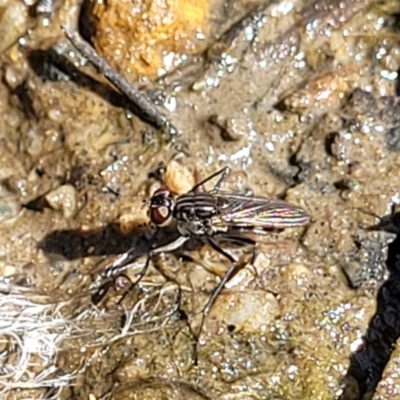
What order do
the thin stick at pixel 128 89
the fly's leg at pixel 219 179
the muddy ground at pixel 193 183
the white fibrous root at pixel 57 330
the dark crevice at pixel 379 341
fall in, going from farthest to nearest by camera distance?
the thin stick at pixel 128 89 < the fly's leg at pixel 219 179 < the white fibrous root at pixel 57 330 < the muddy ground at pixel 193 183 < the dark crevice at pixel 379 341

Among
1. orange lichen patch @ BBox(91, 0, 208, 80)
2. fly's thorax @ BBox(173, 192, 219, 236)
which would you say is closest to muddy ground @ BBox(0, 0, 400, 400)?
orange lichen patch @ BBox(91, 0, 208, 80)

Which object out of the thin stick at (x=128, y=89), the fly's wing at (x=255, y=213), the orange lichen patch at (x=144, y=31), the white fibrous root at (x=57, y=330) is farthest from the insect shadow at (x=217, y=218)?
the orange lichen patch at (x=144, y=31)

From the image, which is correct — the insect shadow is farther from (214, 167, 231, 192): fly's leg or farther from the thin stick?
the thin stick

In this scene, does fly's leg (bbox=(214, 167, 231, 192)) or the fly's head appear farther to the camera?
fly's leg (bbox=(214, 167, 231, 192))

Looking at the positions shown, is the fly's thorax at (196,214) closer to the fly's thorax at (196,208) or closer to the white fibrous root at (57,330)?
the fly's thorax at (196,208)

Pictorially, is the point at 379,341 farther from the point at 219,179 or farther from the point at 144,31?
the point at 144,31

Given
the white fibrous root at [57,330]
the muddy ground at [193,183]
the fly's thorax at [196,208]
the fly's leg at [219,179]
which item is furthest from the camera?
the fly's leg at [219,179]

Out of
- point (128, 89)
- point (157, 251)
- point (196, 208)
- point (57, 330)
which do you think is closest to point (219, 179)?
point (196, 208)

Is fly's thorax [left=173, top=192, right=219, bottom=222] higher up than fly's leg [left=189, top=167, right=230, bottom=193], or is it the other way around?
fly's leg [left=189, top=167, right=230, bottom=193]
